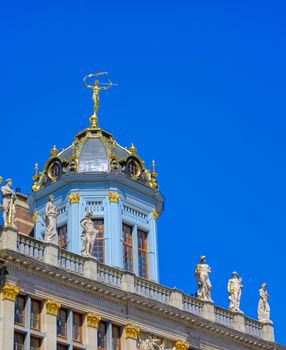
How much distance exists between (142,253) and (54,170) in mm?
6347

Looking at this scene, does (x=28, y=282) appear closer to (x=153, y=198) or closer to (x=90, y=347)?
(x=90, y=347)

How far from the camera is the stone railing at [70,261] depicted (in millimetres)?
45094

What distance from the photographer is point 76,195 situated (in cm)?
5188

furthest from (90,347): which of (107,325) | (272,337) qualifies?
(272,337)

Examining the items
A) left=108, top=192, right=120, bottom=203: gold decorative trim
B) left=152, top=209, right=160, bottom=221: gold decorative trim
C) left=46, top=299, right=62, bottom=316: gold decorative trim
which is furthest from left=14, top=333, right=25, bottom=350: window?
left=152, top=209, right=160, bottom=221: gold decorative trim

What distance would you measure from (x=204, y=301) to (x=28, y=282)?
37.2ft

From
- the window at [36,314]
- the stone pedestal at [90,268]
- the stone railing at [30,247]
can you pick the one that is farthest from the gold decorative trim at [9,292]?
the stone pedestal at [90,268]

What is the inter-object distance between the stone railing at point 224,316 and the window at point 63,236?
830 centimetres

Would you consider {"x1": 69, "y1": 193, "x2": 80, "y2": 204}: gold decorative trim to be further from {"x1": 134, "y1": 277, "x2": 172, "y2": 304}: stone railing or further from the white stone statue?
{"x1": 134, "y1": 277, "x2": 172, "y2": 304}: stone railing

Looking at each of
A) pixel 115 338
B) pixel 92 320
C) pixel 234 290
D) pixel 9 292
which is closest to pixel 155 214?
pixel 234 290

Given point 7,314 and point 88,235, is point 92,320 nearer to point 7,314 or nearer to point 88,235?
point 88,235

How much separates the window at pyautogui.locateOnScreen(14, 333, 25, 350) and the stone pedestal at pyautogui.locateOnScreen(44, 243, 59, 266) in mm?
3591

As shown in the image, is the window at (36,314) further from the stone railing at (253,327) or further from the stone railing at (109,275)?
the stone railing at (253,327)

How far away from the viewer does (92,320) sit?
45.0m
